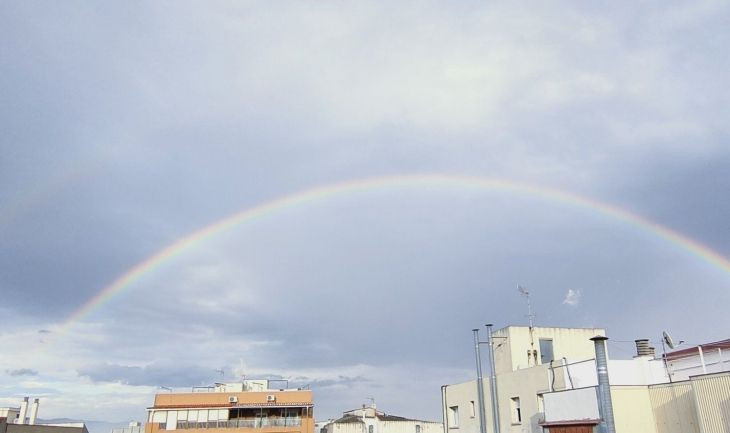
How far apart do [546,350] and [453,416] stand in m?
8.52

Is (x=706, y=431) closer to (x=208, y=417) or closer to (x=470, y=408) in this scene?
(x=470, y=408)

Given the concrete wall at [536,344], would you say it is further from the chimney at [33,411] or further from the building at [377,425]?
the chimney at [33,411]

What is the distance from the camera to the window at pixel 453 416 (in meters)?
43.7

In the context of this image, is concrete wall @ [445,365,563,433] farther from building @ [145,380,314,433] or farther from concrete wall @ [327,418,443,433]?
concrete wall @ [327,418,443,433]

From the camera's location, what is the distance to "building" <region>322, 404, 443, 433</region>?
81.0m

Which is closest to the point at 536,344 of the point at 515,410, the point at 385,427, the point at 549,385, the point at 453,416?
the point at 515,410

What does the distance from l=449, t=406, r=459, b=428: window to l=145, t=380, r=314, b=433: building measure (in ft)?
104

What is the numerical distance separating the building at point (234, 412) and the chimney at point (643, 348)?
47.2 meters

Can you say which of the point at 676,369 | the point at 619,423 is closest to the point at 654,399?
the point at 619,423

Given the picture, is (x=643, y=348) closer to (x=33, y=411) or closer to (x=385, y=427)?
(x=385, y=427)

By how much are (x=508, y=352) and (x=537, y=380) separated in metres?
7.60

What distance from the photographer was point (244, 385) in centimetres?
7869

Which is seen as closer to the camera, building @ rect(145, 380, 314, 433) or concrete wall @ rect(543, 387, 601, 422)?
concrete wall @ rect(543, 387, 601, 422)

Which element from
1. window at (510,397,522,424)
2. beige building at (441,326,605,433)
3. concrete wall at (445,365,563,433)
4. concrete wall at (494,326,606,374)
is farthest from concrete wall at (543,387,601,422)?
concrete wall at (494,326,606,374)
